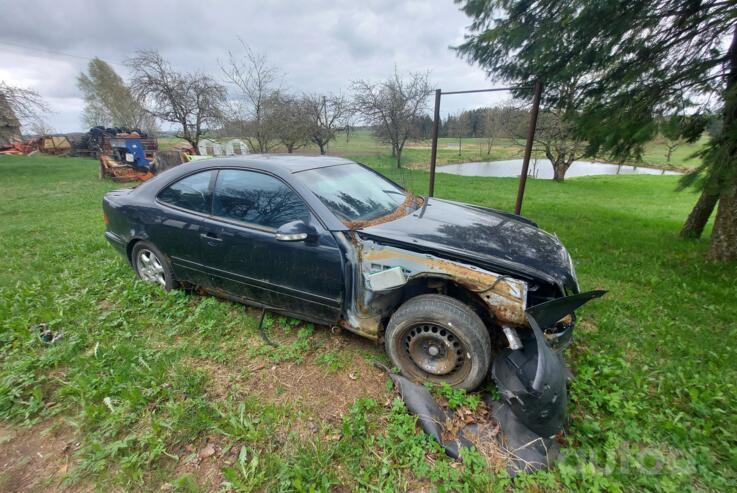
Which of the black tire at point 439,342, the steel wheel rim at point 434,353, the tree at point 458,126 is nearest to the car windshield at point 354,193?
the black tire at point 439,342

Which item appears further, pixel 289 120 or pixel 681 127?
pixel 289 120

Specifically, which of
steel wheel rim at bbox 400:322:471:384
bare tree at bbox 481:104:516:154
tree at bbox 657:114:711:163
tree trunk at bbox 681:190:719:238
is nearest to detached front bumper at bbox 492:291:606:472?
steel wheel rim at bbox 400:322:471:384

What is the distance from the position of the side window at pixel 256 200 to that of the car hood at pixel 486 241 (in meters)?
0.64

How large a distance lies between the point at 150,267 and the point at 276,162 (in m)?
1.93

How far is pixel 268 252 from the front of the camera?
8.24 feet

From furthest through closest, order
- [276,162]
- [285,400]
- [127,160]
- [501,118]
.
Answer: [501,118]
[127,160]
[276,162]
[285,400]

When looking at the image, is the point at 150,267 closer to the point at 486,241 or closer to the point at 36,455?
the point at 36,455

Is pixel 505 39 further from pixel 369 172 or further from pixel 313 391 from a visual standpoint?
pixel 313 391

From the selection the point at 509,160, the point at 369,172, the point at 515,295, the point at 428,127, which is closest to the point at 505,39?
the point at 369,172

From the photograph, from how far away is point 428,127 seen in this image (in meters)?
21.4


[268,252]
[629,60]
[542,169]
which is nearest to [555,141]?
[542,169]

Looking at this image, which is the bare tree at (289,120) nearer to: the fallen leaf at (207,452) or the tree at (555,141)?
the tree at (555,141)

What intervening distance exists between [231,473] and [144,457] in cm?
54

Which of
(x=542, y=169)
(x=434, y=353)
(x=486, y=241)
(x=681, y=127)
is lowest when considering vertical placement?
(x=542, y=169)
